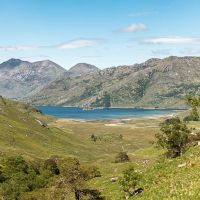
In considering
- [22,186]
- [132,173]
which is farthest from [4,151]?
[132,173]

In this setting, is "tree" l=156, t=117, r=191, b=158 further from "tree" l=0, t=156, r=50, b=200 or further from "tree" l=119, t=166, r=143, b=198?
"tree" l=119, t=166, r=143, b=198

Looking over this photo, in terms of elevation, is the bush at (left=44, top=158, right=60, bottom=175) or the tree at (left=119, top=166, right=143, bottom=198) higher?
the tree at (left=119, top=166, right=143, bottom=198)

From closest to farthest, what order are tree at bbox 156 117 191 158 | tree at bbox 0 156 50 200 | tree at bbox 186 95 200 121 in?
1. tree at bbox 186 95 200 121
2. tree at bbox 0 156 50 200
3. tree at bbox 156 117 191 158

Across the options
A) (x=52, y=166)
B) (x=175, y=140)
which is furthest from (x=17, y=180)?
(x=175, y=140)

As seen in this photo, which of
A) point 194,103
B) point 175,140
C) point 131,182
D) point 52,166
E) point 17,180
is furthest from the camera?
point 52,166

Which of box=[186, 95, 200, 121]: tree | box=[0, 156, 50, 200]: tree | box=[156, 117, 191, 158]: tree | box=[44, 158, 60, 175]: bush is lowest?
box=[44, 158, 60, 175]: bush

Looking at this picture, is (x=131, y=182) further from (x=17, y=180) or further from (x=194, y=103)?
(x=17, y=180)

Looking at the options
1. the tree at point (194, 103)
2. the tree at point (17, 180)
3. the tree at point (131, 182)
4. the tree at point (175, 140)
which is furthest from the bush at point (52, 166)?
the tree at point (131, 182)

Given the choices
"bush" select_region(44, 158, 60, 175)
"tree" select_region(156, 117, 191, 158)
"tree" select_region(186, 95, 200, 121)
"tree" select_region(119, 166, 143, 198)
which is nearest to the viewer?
"tree" select_region(119, 166, 143, 198)

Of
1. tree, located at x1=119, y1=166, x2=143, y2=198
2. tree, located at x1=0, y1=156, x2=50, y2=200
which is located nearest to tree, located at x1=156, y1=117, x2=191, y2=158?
tree, located at x1=0, y1=156, x2=50, y2=200

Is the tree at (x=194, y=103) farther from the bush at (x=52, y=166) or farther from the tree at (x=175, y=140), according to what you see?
the bush at (x=52, y=166)

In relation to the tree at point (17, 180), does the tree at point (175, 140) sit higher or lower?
higher

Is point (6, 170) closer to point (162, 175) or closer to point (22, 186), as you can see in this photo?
point (22, 186)

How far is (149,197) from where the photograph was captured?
32938 mm
